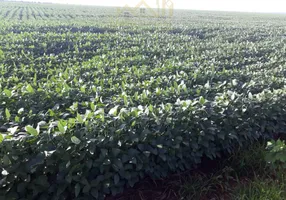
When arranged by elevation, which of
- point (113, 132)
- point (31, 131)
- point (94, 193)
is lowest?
point (94, 193)

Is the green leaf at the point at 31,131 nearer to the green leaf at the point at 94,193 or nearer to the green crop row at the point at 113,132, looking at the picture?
the green crop row at the point at 113,132

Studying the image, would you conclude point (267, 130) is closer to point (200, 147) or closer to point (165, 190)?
point (200, 147)

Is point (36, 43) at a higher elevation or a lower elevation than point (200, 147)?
higher

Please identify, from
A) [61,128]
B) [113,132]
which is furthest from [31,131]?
[113,132]

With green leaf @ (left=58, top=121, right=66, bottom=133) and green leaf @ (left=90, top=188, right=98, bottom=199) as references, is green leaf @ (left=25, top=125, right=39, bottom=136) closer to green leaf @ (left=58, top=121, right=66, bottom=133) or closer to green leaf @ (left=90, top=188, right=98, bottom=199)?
green leaf @ (left=58, top=121, right=66, bottom=133)

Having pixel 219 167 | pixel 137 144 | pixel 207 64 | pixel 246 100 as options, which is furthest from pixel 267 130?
pixel 207 64

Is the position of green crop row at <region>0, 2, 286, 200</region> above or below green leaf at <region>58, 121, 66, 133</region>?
below

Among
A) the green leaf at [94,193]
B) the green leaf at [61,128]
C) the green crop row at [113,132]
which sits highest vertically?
the green leaf at [61,128]

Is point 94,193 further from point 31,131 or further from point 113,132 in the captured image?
point 31,131

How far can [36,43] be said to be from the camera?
8.82 meters

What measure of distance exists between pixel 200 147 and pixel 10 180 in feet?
5.89

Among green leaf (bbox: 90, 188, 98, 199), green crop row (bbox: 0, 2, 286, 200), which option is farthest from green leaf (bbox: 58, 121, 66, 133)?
green leaf (bbox: 90, 188, 98, 199)

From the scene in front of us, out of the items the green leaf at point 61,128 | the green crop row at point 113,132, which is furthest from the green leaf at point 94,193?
the green leaf at point 61,128

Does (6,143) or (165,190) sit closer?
(6,143)
